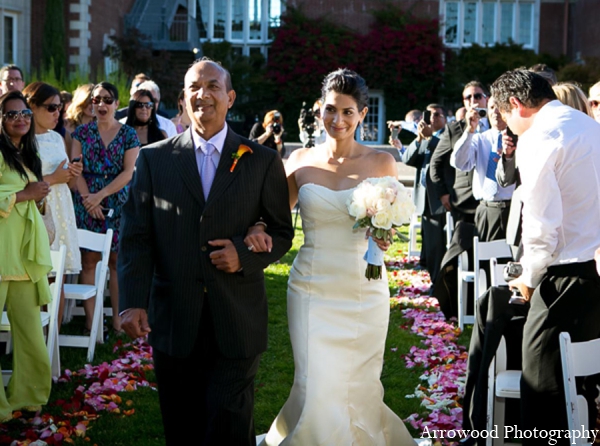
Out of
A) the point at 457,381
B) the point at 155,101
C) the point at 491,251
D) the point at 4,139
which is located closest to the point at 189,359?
the point at 4,139

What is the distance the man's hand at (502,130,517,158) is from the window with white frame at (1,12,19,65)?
21.7 metres

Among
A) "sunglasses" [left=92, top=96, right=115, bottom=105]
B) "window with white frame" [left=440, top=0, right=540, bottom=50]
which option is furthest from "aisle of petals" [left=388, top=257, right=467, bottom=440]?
"window with white frame" [left=440, top=0, right=540, bottom=50]

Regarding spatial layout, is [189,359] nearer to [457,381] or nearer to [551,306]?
[551,306]

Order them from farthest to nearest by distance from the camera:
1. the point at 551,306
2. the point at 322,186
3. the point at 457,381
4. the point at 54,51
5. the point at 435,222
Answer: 1. the point at 54,51
2. the point at 435,222
3. the point at 457,381
4. the point at 322,186
5. the point at 551,306

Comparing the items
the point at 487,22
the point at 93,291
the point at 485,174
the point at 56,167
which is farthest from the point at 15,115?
the point at 487,22

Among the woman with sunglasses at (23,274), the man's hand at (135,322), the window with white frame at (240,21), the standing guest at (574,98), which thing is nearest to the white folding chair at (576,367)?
the man's hand at (135,322)

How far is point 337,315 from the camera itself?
205 inches

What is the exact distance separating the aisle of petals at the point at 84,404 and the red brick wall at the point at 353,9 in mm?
31319

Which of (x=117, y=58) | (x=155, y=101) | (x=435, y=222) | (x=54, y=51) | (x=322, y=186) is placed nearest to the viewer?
(x=322, y=186)

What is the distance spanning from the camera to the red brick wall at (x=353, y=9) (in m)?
36.9

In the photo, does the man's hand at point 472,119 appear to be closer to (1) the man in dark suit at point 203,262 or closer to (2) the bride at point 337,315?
(2) the bride at point 337,315

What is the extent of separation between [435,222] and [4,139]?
629 cm

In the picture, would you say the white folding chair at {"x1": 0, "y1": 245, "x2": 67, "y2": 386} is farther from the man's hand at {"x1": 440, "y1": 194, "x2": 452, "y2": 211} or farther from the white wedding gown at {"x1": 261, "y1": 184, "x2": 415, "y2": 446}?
the man's hand at {"x1": 440, "y1": 194, "x2": 452, "y2": 211}

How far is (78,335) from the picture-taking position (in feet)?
26.0
